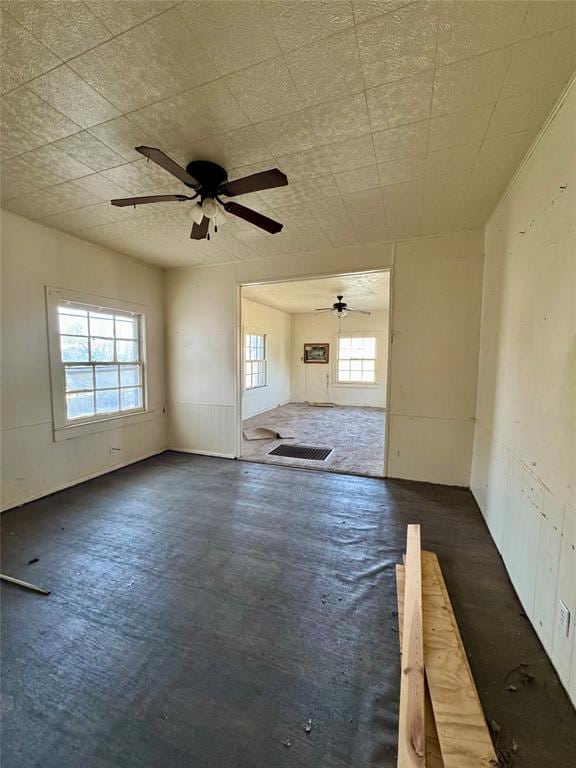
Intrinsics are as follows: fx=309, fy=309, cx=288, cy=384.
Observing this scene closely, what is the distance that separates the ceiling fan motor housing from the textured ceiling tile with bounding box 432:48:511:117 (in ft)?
4.34

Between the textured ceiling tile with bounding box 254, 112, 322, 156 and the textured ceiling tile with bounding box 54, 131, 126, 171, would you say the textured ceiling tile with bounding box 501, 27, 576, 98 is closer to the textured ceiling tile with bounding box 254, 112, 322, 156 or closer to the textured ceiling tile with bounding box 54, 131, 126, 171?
the textured ceiling tile with bounding box 254, 112, 322, 156

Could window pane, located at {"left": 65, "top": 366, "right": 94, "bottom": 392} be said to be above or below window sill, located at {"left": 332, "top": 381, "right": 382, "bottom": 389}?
above

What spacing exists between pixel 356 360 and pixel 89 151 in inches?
296

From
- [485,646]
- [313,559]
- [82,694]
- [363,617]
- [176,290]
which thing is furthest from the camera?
[176,290]

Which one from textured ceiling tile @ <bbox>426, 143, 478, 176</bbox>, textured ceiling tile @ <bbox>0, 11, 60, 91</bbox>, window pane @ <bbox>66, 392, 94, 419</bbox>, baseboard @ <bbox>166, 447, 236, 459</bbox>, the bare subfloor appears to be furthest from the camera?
baseboard @ <bbox>166, 447, 236, 459</bbox>

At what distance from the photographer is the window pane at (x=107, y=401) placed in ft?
12.4

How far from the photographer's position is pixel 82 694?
4.26ft

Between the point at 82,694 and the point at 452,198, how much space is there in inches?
150

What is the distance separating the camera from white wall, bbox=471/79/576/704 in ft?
4.62

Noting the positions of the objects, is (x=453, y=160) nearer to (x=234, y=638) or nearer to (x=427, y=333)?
(x=427, y=333)

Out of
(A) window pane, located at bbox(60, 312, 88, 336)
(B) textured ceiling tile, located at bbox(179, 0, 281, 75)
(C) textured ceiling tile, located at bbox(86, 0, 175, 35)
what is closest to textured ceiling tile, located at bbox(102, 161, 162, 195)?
(C) textured ceiling tile, located at bbox(86, 0, 175, 35)

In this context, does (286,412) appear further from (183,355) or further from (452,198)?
(452,198)

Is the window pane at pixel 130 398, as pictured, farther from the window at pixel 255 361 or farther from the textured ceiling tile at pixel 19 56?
the textured ceiling tile at pixel 19 56

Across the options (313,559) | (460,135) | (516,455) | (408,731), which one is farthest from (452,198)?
(408,731)
